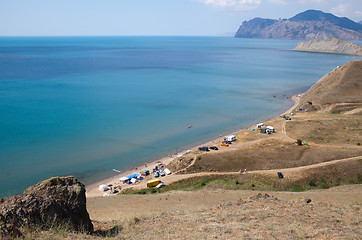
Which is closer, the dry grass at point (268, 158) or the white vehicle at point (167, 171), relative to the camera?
the dry grass at point (268, 158)

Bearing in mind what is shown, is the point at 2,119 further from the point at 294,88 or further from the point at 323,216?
the point at 294,88

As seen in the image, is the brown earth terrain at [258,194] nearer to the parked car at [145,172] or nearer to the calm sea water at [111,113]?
the parked car at [145,172]

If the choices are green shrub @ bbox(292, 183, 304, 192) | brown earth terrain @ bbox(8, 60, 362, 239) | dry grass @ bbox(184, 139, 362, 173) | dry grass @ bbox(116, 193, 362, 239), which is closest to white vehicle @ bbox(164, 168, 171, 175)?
brown earth terrain @ bbox(8, 60, 362, 239)

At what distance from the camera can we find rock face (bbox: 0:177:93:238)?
1407cm

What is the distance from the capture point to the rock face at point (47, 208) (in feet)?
46.2

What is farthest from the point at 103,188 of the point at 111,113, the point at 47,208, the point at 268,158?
the point at 111,113

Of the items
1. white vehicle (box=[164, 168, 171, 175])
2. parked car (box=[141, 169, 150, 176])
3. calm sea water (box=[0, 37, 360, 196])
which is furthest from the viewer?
calm sea water (box=[0, 37, 360, 196])

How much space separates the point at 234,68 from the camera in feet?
509

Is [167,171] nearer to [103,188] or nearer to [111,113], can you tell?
[103,188]

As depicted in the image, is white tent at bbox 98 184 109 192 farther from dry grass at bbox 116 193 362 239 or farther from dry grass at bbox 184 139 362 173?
dry grass at bbox 116 193 362 239

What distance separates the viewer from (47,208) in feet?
50.9

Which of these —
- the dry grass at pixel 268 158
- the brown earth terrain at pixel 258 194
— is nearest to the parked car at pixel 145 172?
the brown earth terrain at pixel 258 194

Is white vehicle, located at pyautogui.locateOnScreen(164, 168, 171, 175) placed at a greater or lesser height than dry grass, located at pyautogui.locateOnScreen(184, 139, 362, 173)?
lesser

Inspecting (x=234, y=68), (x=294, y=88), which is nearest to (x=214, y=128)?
(x=294, y=88)
